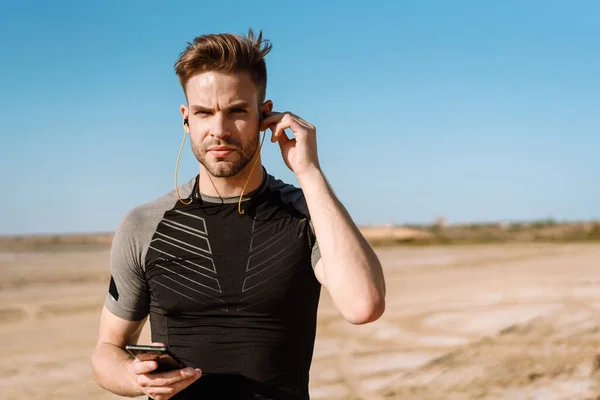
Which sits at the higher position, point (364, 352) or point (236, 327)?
point (236, 327)

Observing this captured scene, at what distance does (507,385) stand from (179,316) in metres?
5.52

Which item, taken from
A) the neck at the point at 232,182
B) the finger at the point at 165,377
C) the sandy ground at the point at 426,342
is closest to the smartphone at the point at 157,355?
the finger at the point at 165,377

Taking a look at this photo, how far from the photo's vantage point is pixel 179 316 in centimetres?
222

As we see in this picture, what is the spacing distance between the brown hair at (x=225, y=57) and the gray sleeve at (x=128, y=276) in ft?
2.00

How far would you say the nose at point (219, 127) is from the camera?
2.16m

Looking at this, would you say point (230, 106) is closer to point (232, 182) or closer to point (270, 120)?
point (270, 120)

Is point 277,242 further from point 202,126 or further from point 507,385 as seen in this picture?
point 507,385

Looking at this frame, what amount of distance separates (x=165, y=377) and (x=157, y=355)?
76 millimetres

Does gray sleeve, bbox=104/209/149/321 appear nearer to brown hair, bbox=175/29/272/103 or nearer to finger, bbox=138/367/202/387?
finger, bbox=138/367/202/387

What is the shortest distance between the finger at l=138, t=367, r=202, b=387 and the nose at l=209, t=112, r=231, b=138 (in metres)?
0.79

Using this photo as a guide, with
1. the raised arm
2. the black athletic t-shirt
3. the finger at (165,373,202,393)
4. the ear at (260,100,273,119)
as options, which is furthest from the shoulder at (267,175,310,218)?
the finger at (165,373,202,393)

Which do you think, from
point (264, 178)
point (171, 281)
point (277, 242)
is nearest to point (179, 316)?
point (171, 281)

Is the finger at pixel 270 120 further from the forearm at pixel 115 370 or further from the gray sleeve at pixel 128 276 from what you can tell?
the forearm at pixel 115 370

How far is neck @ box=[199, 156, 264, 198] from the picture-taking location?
231 cm
